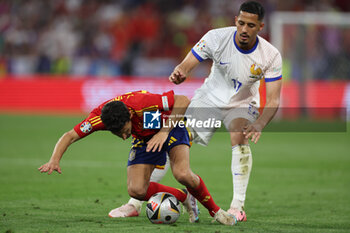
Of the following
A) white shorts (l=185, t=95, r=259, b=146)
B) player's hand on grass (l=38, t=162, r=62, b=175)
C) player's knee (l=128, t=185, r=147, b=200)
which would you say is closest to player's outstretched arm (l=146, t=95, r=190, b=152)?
player's knee (l=128, t=185, r=147, b=200)

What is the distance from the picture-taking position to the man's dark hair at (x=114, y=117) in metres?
5.55

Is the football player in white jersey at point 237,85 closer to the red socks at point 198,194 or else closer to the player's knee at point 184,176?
the red socks at point 198,194

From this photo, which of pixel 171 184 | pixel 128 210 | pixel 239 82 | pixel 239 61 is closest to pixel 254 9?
pixel 239 61

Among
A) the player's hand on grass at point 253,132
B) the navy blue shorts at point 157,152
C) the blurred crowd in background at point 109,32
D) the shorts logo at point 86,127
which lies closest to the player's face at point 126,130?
the shorts logo at point 86,127

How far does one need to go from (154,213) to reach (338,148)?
29.4 ft

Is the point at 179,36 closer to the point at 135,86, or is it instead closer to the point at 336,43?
the point at 135,86

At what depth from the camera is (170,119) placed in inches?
239

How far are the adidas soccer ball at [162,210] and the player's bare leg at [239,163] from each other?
0.80 meters

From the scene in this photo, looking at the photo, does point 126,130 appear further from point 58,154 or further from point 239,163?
point 239,163

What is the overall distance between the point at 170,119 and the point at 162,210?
0.88m

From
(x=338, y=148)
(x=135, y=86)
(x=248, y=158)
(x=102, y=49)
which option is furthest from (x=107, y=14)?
(x=248, y=158)

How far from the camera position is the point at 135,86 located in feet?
65.4

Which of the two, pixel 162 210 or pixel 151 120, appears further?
pixel 151 120

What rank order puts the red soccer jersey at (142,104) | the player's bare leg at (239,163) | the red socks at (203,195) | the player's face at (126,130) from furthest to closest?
the player's bare leg at (239,163) → the red socks at (203,195) → the red soccer jersey at (142,104) → the player's face at (126,130)
